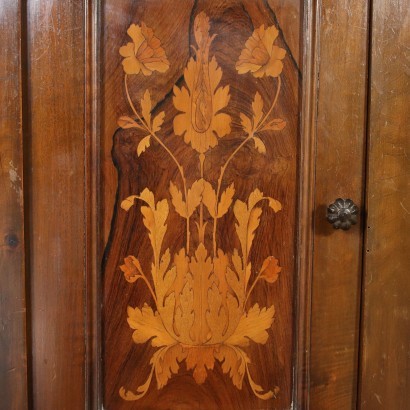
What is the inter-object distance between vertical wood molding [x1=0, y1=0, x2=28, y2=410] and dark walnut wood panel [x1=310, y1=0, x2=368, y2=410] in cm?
41

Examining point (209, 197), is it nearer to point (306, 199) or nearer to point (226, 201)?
point (226, 201)

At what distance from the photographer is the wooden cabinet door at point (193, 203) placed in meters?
0.66

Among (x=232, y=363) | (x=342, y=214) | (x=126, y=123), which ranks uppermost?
(x=126, y=123)

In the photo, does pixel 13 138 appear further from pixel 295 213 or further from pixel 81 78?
pixel 295 213

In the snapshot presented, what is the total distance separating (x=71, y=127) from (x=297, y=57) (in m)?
0.33

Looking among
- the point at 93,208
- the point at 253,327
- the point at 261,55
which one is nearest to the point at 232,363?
the point at 253,327

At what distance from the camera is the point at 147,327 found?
68 centimetres

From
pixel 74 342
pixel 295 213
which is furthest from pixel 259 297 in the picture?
pixel 74 342

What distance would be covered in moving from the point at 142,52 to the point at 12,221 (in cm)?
29

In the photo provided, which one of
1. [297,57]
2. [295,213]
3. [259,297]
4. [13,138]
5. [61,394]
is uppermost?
[297,57]

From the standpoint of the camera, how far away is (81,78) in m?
0.66

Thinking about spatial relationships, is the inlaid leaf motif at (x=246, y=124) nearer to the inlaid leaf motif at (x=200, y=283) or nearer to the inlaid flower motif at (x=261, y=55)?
the inlaid flower motif at (x=261, y=55)

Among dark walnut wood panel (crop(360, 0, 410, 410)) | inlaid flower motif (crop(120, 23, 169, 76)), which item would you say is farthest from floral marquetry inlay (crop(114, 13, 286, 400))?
dark walnut wood panel (crop(360, 0, 410, 410))

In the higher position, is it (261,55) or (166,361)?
(261,55)
